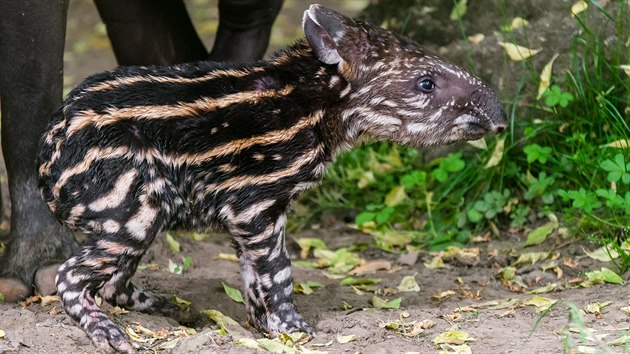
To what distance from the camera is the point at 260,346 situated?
5.75 meters

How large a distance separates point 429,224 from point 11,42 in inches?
133

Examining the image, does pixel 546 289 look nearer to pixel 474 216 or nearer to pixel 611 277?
pixel 611 277

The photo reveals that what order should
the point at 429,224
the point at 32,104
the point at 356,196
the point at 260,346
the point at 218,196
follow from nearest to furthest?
the point at 260,346
the point at 218,196
the point at 32,104
the point at 429,224
the point at 356,196

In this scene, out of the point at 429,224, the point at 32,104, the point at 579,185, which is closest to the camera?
the point at 32,104

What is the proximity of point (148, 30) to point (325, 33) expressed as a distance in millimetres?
2393

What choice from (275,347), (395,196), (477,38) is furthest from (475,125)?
(477,38)

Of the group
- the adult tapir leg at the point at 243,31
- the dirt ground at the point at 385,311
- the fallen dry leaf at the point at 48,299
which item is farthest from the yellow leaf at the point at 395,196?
the fallen dry leaf at the point at 48,299

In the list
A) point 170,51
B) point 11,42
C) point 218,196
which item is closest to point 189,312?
point 218,196

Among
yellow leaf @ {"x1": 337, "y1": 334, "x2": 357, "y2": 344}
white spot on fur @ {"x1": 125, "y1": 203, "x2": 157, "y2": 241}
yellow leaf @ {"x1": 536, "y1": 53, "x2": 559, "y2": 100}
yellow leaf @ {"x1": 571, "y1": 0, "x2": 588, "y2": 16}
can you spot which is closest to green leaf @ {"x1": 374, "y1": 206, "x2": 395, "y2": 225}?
yellow leaf @ {"x1": 536, "y1": 53, "x2": 559, "y2": 100}

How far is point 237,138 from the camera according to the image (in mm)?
6191

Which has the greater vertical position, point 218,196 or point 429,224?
point 218,196

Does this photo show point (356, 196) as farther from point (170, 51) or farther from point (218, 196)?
point (218, 196)

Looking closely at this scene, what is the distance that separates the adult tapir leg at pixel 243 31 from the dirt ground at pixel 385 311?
1385 millimetres

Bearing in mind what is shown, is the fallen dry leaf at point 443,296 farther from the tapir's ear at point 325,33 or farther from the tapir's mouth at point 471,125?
the tapir's ear at point 325,33
